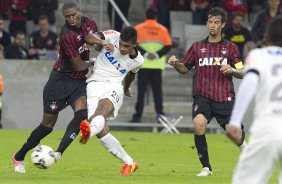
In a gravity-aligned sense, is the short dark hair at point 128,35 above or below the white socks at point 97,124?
above

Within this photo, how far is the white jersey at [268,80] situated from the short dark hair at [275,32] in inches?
3.4

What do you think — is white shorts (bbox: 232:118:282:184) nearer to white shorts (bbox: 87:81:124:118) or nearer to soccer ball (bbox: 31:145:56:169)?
soccer ball (bbox: 31:145:56:169)

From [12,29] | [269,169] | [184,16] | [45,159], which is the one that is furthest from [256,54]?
[184,16]

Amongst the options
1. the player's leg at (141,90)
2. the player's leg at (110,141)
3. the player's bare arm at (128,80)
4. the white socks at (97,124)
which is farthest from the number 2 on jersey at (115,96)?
the player's leg at (141,90)

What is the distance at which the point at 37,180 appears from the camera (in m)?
12.5

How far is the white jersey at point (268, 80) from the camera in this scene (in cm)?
824

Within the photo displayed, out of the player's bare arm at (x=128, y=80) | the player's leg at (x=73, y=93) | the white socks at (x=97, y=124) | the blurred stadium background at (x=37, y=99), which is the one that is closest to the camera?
the white socks at (x=97, y=124)

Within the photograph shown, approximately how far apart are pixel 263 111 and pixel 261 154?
382 millimetres

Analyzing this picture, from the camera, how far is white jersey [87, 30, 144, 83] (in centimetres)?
1369

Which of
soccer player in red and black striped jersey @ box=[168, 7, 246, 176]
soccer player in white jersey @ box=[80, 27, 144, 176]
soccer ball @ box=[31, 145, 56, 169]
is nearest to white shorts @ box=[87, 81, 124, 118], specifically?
soccer player in white jersey @ box=[80, 27, 144, 176]

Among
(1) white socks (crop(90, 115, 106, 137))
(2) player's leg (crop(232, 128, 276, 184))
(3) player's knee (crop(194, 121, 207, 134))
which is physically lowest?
Result: (3) player's knee (crop(194, 121, 207, 134))

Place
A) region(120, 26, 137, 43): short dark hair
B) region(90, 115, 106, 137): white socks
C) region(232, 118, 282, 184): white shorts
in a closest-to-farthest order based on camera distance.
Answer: region(232, 118, 282, 184): white shorts → region(90, 115, 106, 137): white socks → region(120, 26, 137, 43): short dark hair

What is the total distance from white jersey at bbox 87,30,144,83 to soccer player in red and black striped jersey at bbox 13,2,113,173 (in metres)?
0.21

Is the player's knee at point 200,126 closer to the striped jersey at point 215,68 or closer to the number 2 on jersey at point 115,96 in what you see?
the striped jersey at point 215,68
